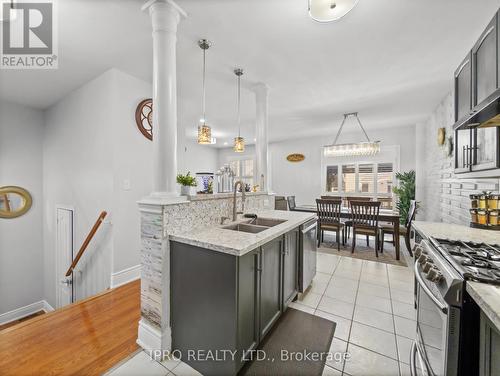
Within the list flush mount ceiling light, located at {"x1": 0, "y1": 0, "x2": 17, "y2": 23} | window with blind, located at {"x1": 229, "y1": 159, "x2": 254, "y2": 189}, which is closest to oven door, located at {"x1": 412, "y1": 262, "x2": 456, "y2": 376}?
flush mount ceiling light, located at {"x1": 0, "y1": 0, "x2": 17, "y2": 23}

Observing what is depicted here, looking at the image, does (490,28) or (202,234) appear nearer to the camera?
(490,28)

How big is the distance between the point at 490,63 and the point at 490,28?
210 millimetres

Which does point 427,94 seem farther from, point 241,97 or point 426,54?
point 241,97

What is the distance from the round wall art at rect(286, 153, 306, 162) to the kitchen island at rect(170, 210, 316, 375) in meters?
5.09

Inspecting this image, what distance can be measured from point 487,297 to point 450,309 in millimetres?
186

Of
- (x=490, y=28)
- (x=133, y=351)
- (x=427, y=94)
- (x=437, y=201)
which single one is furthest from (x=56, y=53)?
(x=437, y=201)

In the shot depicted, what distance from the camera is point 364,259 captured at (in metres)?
3.54

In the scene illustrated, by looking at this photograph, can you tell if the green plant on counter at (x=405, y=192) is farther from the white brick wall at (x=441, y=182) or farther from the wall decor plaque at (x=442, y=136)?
the wall decor plaque at (x=442, y=136)

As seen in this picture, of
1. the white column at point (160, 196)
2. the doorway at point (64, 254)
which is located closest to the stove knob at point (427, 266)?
the white column at point (160, 196)

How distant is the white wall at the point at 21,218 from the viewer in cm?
337

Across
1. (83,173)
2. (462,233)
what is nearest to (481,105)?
(462,233)

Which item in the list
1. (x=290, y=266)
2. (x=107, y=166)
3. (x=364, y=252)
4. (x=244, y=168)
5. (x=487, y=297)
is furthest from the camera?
(x=244, y=168)

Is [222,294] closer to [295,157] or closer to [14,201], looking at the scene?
[14,201]

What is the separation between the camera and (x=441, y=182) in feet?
11.3
